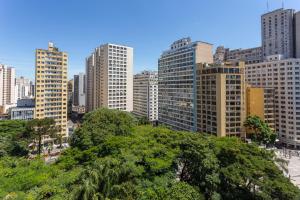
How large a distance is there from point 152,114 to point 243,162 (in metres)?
70.3

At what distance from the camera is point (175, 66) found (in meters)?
65.7

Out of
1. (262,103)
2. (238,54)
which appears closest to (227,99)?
(262,103)

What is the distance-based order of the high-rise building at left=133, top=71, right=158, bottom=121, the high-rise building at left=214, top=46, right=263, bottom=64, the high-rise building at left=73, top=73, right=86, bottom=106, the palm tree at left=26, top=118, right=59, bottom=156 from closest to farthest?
1. the palm tree at left=26, top=118, right=59, bottom=156
2. the high-rise building at left=133, top=71, right=158, bottom=121
3. the high-rise building at left=214, top=46, right=263, bottom=64
4. the high-rise building at left=73, top=73, right=86, bottom=106

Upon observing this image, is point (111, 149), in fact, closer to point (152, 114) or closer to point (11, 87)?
point (152, 114)

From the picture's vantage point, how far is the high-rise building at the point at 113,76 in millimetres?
80188

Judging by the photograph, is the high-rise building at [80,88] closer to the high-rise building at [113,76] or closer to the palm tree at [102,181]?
the high-rise building at [113,76]

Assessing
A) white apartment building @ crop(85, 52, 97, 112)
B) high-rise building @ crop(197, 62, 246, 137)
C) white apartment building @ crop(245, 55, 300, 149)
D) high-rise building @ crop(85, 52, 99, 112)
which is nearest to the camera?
high-rise building @ crop(197, 62, 246, 137)

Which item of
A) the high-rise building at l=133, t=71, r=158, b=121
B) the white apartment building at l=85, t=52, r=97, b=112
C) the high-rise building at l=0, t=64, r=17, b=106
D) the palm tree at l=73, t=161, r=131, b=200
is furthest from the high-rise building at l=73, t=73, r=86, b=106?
the palm tree at l=73, t=161, r=131, b=200

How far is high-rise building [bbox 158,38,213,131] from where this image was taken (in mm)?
58103

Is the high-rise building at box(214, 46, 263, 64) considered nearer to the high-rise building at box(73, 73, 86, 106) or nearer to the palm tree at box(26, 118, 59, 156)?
the palm tree at box(26, 118, 59, 156)

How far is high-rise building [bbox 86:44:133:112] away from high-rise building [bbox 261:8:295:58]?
59853 millimetres

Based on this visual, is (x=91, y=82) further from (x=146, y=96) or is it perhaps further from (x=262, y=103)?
(x=262, y=103)

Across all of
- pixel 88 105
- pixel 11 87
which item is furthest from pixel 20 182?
pixel 11 87

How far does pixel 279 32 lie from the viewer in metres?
83.9
